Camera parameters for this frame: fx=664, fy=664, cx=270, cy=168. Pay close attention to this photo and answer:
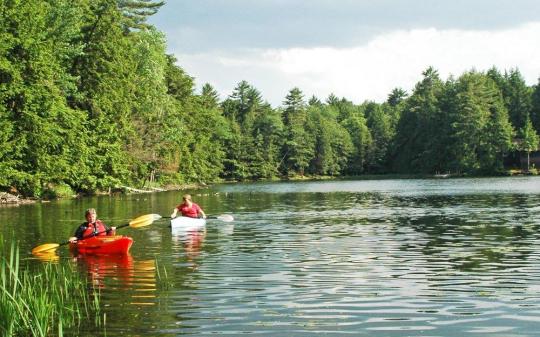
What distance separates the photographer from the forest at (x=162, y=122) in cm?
4588

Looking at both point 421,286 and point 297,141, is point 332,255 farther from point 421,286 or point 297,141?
point 297,141

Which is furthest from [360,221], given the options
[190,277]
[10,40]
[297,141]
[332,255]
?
[297,141]

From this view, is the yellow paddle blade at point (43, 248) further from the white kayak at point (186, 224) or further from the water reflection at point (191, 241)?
the white kayak at point (186, 224)

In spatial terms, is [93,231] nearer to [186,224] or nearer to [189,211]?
[186,224]

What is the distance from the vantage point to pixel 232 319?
11.3m

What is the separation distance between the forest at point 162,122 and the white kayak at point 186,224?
20021mm

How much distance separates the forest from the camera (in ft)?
151

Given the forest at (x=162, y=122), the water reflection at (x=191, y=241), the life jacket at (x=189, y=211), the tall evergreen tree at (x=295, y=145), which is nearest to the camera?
the water reflection at (x=191, y=241)

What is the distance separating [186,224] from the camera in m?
28.5

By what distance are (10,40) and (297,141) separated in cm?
9994

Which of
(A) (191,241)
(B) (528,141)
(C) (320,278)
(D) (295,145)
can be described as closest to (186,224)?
(A) (191,241)

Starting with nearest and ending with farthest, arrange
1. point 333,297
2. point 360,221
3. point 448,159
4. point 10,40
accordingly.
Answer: point 333,297
point 360,221
point 10,40
point 448,159

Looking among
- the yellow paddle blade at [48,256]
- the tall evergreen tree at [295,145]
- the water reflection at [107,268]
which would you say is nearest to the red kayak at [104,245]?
the water reflection at [107,268]

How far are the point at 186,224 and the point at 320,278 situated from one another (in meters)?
14.1
